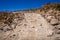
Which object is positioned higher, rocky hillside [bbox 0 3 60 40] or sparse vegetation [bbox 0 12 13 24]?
sparse vegetation [bbox 0 12 13 24]

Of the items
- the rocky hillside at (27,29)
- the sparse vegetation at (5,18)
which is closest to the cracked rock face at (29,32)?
the rocky hillside at (27,29)

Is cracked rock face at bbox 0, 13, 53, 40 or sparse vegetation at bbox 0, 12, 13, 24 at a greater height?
sparse vegetation at bbox 0, 12, 13, 24

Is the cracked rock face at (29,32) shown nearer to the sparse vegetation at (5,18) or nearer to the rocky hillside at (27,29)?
the rocky hillside at (27,29)

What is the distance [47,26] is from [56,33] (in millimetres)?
1167

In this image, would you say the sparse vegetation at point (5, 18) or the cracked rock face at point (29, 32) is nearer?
the cracked rock face at point (29, 32)

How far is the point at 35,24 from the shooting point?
891 centimetres

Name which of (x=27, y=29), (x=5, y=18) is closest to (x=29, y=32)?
(x=27, y=29)

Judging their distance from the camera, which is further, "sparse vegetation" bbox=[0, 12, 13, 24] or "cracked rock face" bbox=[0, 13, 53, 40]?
"sparse vegetation" bbox=[0, 12, 13, 24]

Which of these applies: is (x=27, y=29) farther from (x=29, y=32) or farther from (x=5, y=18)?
(x=5, y=18)

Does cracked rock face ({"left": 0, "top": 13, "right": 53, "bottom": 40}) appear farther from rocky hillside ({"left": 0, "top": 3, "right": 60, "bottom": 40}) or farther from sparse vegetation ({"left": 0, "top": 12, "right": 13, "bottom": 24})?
sparse vegetation ({"left": 0, "top": 12, "right": 13, "bottom": 24})

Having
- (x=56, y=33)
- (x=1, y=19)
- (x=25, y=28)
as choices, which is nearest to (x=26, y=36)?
(x=25, y=28)

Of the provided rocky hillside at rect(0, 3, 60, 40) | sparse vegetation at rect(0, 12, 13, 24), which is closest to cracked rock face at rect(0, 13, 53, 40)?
rocky hillside at rect(0, 3, 60, 40)

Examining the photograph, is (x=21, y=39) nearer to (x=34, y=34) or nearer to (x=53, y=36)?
(x=34, y=34)

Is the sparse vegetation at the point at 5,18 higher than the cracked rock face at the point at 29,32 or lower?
higher
